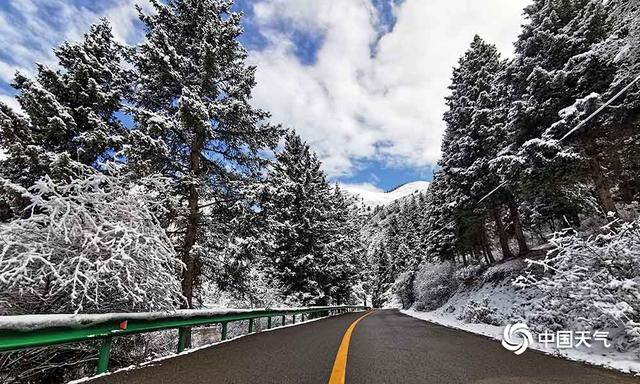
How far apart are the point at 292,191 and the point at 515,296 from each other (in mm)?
13954

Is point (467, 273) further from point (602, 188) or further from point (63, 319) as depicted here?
point (63, 319)

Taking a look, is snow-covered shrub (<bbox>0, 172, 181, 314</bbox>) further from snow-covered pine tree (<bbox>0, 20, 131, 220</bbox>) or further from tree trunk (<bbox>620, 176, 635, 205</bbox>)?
tree trunk (<bbox>620, 176, 635, 205</bbox>)

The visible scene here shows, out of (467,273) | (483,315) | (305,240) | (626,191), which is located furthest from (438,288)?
(483,315)

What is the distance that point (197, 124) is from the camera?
10625mm

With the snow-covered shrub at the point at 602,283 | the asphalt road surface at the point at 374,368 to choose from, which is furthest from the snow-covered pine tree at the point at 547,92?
the asphalt road surface at the point at 374,368

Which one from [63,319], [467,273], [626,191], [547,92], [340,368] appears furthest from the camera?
[467,273]

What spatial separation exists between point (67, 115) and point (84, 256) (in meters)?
7.66

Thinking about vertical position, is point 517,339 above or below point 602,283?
below

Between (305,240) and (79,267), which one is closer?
(79,267)

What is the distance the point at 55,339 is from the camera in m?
3.53

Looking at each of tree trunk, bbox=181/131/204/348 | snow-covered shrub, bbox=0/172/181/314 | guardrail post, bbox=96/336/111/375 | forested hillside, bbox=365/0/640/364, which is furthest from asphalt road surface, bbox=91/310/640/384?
tree trunk, bbox=181/131/204/348

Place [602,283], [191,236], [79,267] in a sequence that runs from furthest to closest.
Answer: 1. [191,236]
2. [602,283]
3. [79,267]

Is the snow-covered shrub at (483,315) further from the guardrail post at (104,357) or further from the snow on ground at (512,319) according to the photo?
the guardrail post at (104,357)

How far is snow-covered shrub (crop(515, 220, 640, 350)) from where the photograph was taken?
5.27m
